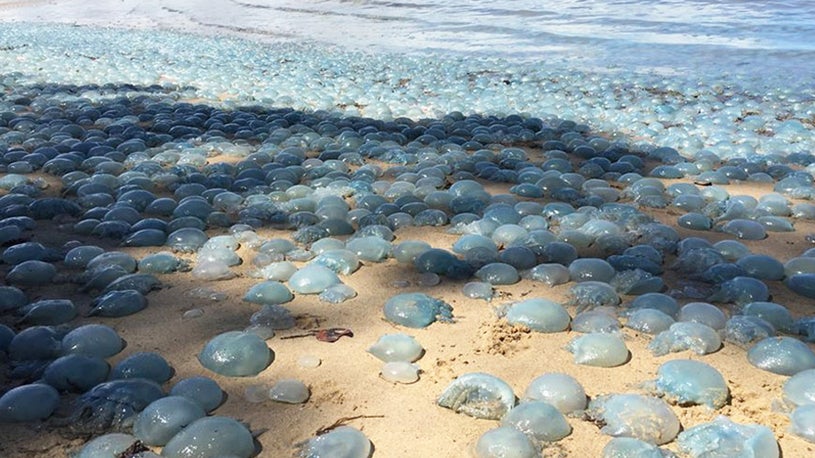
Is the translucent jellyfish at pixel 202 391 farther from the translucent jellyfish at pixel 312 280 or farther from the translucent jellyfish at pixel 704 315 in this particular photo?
the translucent jellyfish at pixel 704 315

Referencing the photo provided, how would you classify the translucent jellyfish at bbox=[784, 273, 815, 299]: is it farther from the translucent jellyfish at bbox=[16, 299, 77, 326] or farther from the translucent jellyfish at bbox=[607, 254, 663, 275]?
the translucent jellyfish at bbox=[16, 299, 77, 326]

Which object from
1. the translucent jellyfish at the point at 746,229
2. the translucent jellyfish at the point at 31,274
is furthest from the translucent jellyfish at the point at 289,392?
the translucent jellyfish at the point at 746,229

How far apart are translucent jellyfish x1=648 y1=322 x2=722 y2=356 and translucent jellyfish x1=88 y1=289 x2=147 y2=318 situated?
1277mm

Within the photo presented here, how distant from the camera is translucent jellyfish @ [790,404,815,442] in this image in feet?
4.37

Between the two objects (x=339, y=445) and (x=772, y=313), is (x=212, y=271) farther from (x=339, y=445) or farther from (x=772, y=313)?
(x=772, y=313)

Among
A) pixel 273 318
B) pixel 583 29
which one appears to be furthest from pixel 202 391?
pixel 583 29

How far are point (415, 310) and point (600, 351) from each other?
1.51ft

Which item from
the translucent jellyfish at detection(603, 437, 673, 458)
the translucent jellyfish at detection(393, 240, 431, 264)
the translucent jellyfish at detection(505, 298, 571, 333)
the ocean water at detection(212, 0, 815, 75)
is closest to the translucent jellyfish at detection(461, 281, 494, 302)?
the translucent jellyfish at detection(505, 298, 571, 333)

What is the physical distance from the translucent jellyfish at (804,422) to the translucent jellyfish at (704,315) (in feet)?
1.17

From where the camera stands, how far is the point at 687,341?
1652mm

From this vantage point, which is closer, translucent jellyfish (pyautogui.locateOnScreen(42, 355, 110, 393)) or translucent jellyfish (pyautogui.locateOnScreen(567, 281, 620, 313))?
translucent jellyfish (pyautogui.locateOnScreen(42, 355, 110, 393))

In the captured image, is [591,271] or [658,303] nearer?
[658,303]

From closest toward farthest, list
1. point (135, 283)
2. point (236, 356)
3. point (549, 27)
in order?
point (236, 356) < point (135, 283) < point (549, 27)

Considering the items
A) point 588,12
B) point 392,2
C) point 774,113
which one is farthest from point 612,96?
point 392,2
